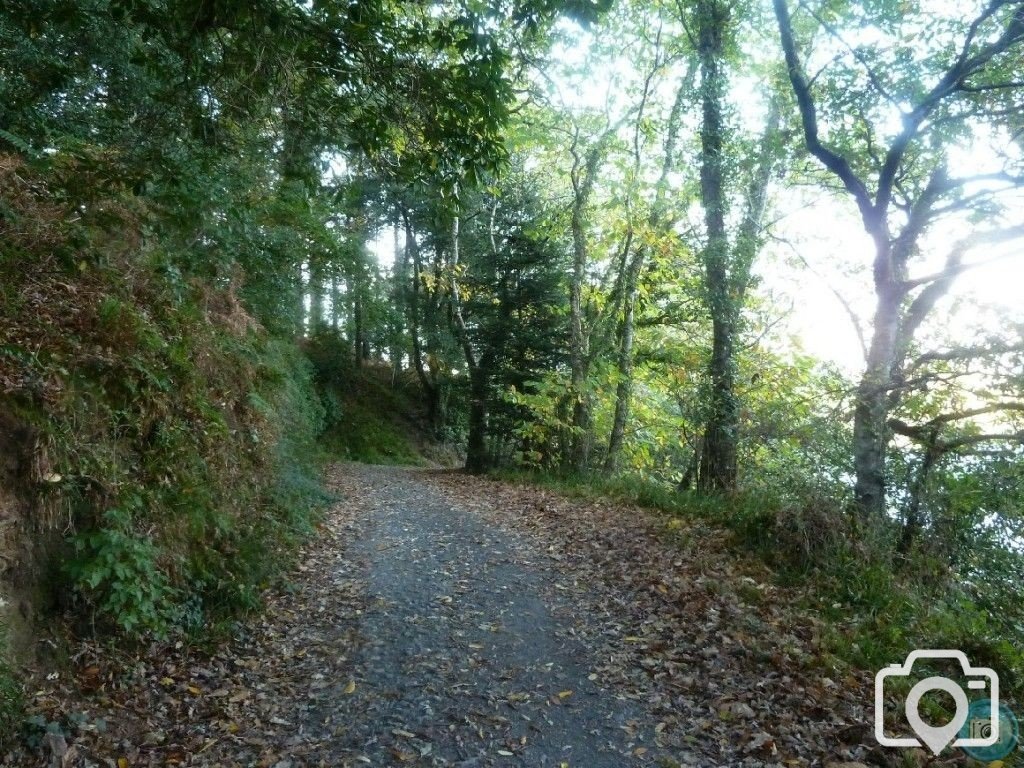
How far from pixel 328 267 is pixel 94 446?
12.5 meters

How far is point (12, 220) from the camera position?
19.1 ft

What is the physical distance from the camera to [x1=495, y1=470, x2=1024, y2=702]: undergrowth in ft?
16.6

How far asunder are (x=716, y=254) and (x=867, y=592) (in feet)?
19.5

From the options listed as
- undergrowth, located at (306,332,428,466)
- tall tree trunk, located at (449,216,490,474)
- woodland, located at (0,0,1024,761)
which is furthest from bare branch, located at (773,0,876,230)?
undergrowth, located at (306,332,428,466)

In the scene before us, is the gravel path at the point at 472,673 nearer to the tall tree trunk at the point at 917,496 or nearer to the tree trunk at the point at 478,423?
the tall tree trunk at the point at 917,496

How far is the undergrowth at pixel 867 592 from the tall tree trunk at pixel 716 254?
1.44 metres

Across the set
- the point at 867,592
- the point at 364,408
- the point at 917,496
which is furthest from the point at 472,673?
the point at 364,408

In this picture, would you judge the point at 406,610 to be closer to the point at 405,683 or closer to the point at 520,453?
the point at 405,683

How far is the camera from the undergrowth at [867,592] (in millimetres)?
5059

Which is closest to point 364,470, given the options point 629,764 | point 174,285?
point 174,285

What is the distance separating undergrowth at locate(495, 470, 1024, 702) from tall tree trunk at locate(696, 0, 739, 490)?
4.72ft

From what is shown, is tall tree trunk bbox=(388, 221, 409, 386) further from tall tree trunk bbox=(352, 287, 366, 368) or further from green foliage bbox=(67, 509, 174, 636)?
green foliage bbox=(67, 509, 174, 636)

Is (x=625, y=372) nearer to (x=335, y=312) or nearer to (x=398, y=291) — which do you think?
(x=398, y=291)

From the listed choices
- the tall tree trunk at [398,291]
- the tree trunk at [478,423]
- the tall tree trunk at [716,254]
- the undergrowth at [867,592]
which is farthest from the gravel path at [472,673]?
the tall tree trunk at [398,291]
